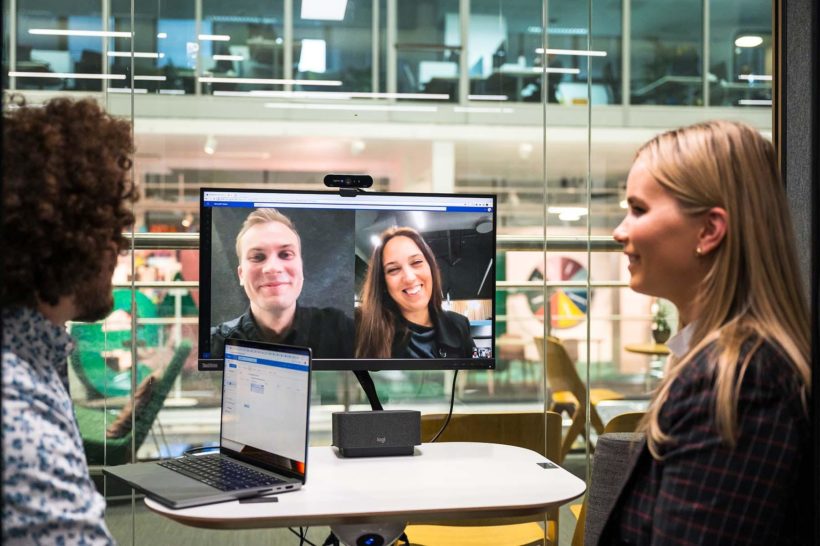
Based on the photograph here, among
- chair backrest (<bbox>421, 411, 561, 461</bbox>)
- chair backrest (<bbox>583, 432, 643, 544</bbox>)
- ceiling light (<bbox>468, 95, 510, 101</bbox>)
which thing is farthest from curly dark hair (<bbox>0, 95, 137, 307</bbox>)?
ceiling light (<bbox>468, 95, 510, 101</bbox>)

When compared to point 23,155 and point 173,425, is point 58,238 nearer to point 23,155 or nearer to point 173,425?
point 23,155

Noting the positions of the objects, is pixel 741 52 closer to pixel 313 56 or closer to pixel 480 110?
pixel 480 110

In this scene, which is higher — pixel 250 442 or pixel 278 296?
pixel 278 296

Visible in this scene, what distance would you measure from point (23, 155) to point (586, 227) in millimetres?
2644

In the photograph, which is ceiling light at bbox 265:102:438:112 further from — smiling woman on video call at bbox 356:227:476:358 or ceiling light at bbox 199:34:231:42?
smiling woman on video call at bbox 356:227:476:358

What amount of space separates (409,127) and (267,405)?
101 inches

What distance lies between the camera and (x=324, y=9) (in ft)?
12.6

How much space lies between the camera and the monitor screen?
222cm

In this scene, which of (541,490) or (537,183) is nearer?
(541,490)

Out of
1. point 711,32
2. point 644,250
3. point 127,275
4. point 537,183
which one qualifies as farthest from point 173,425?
point 711,32

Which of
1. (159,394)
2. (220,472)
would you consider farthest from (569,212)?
(220,472)

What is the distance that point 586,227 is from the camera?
3490mm

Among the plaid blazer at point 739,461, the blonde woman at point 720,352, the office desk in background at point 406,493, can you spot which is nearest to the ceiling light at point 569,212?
the office desk in background at point 406,493

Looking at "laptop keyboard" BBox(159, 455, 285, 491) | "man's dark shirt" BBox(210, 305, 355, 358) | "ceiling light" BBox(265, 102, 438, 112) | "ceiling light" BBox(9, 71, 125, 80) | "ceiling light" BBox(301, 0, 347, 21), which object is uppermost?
"ceiling light" BBox(301, 0, 347, 21)
